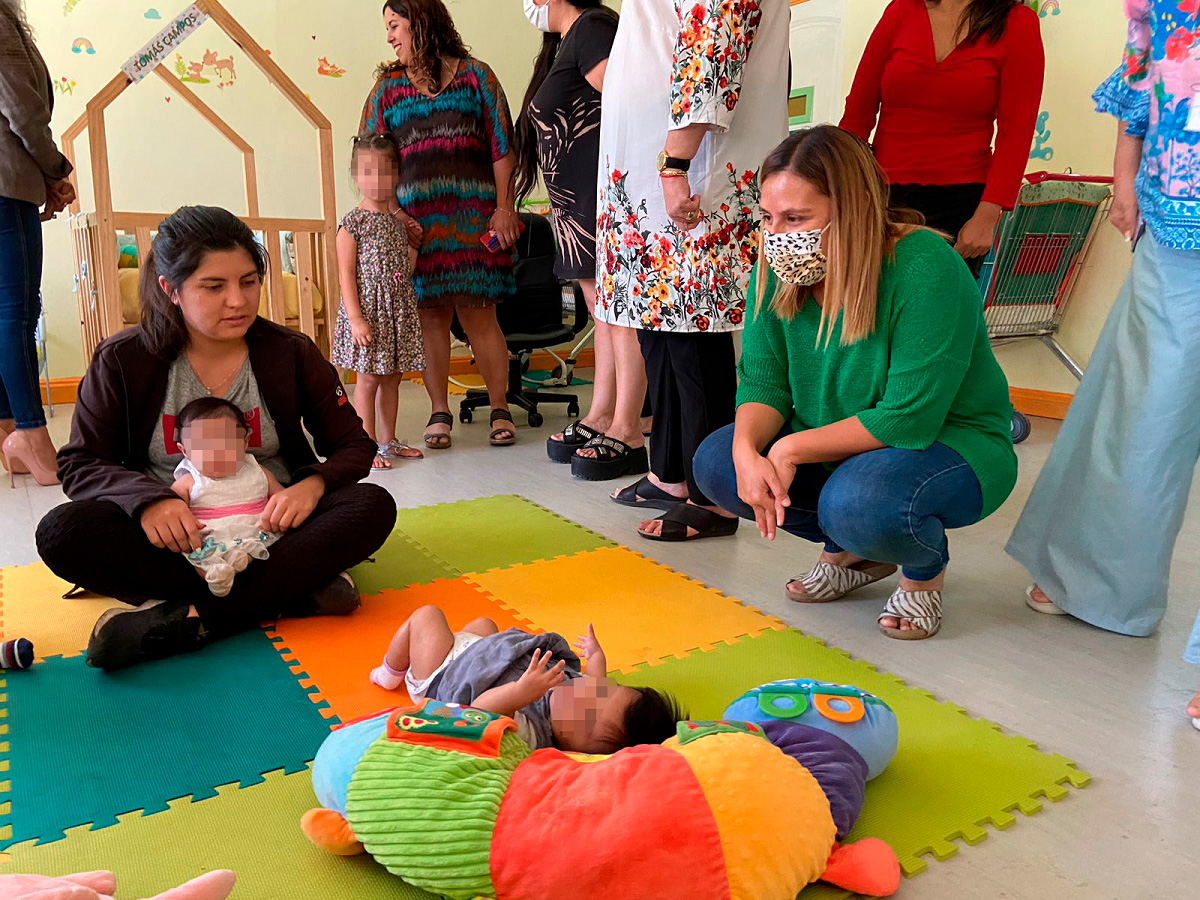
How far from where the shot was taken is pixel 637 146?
2324mm

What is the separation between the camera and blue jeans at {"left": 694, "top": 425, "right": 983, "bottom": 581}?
162 centimetres

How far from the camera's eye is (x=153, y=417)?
72.6 inches

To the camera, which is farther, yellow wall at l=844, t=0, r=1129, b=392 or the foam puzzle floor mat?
yellow wall at l=844, t=0, r=1129, b=392

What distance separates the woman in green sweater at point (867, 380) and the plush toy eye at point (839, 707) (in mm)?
442

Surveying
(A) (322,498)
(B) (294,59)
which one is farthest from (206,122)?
(A) (322,498)

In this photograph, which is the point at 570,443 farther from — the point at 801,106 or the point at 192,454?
the point at 801,106

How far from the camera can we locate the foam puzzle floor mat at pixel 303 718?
111 cm

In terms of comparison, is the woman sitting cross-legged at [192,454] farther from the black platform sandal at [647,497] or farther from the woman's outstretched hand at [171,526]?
the black platform sandal at [647,497]

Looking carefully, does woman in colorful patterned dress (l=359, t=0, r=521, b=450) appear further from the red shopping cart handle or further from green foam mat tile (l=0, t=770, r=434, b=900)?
green foam mat tile (l=0, t=770, r=434, b=900)

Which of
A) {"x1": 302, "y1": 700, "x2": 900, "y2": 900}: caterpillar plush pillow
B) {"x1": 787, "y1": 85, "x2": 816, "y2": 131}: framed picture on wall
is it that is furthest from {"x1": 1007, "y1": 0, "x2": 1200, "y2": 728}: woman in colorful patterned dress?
{"x1": 787, "y1": 85, "x2": 816, "y2": 131}: framed picture on wall

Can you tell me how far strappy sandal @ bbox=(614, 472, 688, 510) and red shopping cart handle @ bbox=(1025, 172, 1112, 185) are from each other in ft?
6.73

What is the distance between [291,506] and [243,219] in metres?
2.23

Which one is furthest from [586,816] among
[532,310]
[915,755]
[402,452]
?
[532,310]

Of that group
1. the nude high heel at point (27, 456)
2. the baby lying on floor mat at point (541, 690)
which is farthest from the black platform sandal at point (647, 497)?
the nude high heel at point (27, 456)
